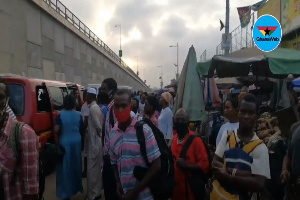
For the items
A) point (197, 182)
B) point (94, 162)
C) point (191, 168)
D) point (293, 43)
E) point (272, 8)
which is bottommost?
point (94, 162)

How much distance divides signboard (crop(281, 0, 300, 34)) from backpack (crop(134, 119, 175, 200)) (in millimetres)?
12315

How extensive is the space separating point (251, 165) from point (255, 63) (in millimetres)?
4320

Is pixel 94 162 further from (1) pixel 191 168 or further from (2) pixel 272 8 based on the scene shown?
(2) pixel 272 8

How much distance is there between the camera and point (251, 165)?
2795mm

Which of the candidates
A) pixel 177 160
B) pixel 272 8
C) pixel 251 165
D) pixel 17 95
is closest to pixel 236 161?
pixel 251 165

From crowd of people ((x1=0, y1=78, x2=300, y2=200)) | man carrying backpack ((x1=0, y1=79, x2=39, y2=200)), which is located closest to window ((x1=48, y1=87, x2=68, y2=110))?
crowd of people ((x1=0, y1=78, x2=300, y2=200))

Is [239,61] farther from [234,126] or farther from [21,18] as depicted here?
[21,18]

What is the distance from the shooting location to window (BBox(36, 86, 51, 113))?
7.43 m

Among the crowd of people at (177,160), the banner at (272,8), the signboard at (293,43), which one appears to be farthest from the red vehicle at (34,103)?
the banner at (272,8)

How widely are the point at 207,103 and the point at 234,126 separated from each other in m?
4.92

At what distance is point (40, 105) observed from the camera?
7.52 meters

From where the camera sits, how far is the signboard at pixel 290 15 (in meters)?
14.3

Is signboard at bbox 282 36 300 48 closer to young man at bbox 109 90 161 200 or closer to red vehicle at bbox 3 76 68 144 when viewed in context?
red vehicle at bbox 3 76 68 144

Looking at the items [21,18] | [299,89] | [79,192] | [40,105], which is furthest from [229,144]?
[21,18]
